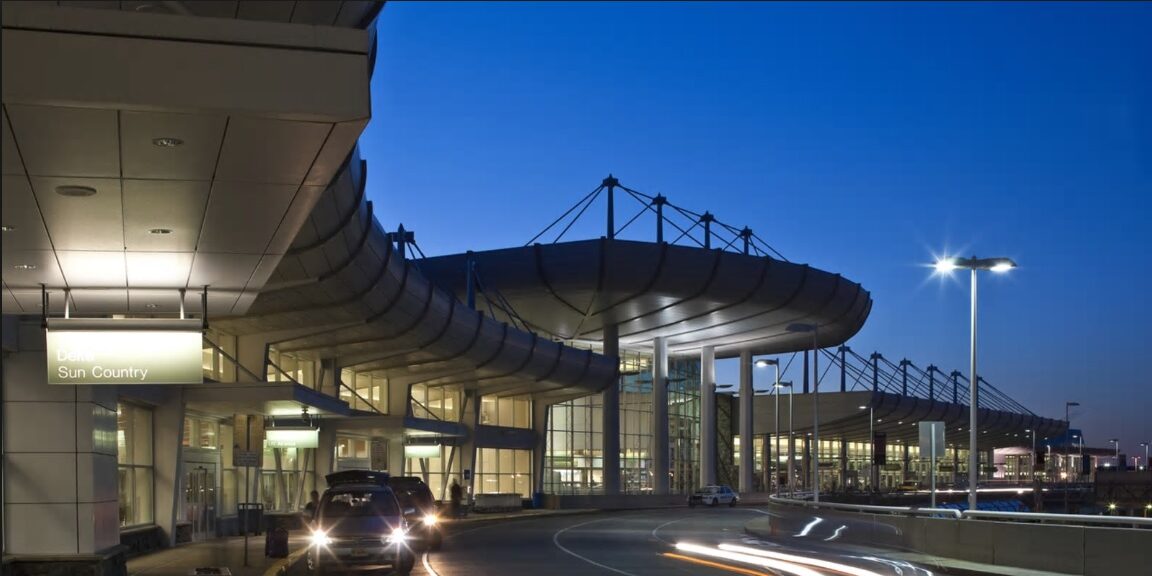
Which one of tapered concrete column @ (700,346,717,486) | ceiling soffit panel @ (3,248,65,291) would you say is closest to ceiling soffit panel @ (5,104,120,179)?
ceiling soffit panel @ (3,248,65,291)

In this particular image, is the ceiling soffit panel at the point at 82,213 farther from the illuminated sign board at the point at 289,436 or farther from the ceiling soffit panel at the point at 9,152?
the illuminated sign board at the point at 289,436

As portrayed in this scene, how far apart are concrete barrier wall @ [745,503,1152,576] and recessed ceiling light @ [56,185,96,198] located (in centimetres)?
1592

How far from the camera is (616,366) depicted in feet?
254

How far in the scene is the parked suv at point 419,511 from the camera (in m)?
31.6

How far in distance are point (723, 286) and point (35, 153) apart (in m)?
65.3

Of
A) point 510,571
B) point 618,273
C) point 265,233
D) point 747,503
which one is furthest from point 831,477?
point 265,233

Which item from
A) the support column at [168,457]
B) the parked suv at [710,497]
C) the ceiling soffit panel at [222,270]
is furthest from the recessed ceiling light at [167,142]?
the parked suv at [710,497]

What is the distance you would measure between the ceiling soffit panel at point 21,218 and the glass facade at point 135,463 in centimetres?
1810

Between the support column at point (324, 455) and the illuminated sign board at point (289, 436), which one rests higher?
the illuminated sign board at point (289, 436)

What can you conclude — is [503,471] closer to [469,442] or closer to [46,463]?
[469,442]

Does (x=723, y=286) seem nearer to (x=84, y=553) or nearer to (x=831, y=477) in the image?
(x=84, y=553)

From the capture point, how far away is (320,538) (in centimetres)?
2398

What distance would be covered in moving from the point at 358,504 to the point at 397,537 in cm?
121

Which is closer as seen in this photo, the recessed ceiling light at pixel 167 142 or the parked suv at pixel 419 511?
the recessed ceiling light at pixel 167 142
